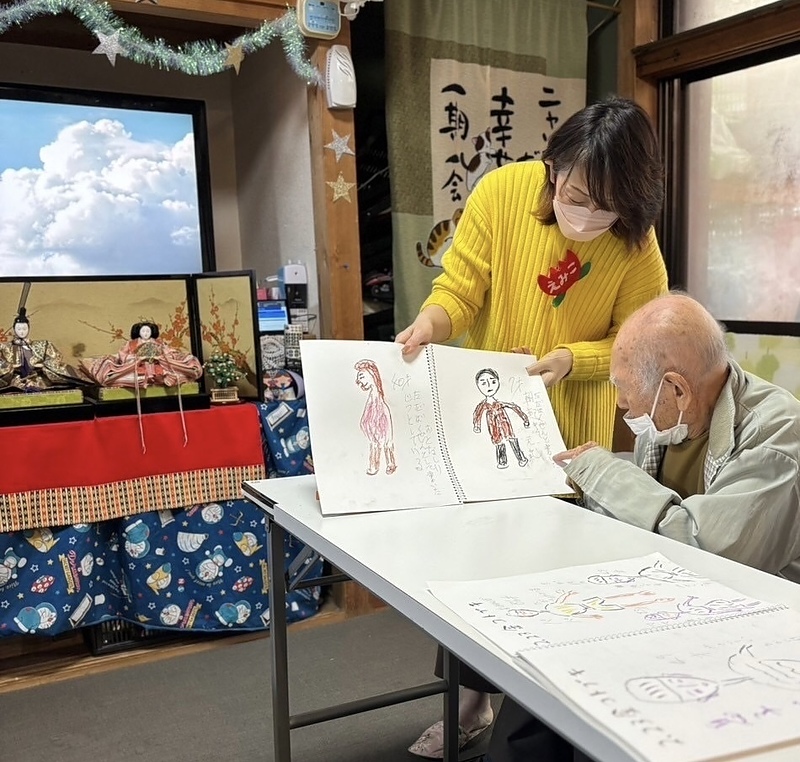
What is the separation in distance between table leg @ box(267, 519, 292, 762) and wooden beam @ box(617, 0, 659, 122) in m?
2.35

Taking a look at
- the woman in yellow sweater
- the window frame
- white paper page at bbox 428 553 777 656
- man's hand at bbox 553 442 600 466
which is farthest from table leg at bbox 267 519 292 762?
the window frame

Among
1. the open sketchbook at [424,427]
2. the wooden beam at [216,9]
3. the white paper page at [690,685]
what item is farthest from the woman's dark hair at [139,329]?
the white paper page at [690,685]

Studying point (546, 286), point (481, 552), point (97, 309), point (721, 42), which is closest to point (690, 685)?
point (481, 552)

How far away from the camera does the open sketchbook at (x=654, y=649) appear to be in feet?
2.10

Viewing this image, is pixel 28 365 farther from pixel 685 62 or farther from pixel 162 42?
pixel 685 62

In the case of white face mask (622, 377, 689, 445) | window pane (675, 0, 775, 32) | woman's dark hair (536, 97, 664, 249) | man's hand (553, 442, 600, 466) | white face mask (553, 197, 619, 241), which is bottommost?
man's hand (553, 442, 600, 466)

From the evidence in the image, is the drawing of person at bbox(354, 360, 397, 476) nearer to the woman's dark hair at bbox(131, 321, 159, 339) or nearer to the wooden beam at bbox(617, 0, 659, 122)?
the woman's dark hair at bbox(131, 321, 159, 339)

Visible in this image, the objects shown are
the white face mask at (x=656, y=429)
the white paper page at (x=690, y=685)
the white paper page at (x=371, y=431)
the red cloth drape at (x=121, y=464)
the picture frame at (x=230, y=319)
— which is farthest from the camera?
the picture frame at (x=230, y=319)

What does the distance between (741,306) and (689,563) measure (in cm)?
214

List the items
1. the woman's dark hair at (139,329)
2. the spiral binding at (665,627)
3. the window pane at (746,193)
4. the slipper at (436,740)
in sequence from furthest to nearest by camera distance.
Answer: the window pane at (746,193)
the woman's dark hair at (139,329)
the slipper at (436,740)
the spiral binding at (665,627)

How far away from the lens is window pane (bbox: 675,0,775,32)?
112 inches

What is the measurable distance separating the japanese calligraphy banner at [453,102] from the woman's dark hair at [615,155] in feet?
4.39

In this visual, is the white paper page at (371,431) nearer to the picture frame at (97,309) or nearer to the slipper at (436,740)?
the slipper at (436,740)

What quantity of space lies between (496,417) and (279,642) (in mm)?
645
